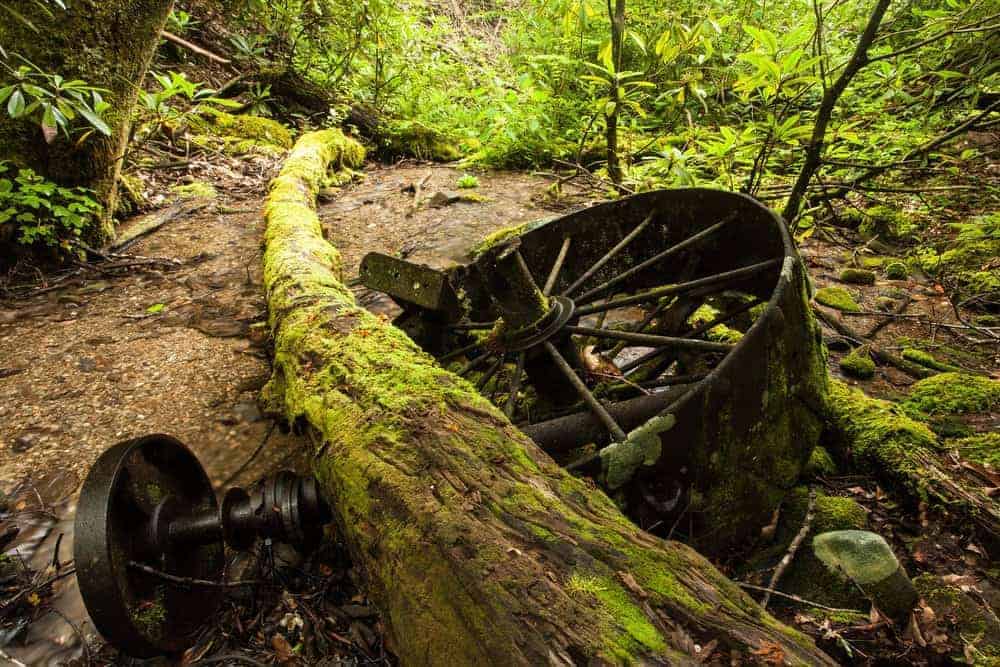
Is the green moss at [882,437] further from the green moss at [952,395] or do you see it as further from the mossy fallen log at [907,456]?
the green moss at [952,395]

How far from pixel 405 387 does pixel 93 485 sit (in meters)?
1.18

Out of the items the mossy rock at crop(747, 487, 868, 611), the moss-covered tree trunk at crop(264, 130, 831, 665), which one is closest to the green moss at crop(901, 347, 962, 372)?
the mossy rock at crop(747, 487, 868, 611)

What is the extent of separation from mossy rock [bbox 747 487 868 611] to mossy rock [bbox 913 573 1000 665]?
0.98ft

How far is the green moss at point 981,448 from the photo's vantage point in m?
2.66

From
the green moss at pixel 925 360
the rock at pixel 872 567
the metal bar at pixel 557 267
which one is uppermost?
the metal bar at pixel 557 267

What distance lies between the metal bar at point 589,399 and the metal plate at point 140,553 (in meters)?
1.83

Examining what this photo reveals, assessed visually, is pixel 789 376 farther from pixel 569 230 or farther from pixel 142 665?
pixel 142 665

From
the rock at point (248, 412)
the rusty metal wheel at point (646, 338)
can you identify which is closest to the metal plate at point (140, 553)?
the rock at point (248, 412)

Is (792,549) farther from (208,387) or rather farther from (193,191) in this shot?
(193,191)

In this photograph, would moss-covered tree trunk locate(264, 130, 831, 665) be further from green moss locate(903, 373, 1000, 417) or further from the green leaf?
green moss locate(903, 373, 1000, 417)

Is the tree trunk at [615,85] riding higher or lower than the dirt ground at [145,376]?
higher

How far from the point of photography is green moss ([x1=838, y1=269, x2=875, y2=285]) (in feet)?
16.8

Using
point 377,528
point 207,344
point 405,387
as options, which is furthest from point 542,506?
point 207,344

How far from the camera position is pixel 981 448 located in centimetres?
275
